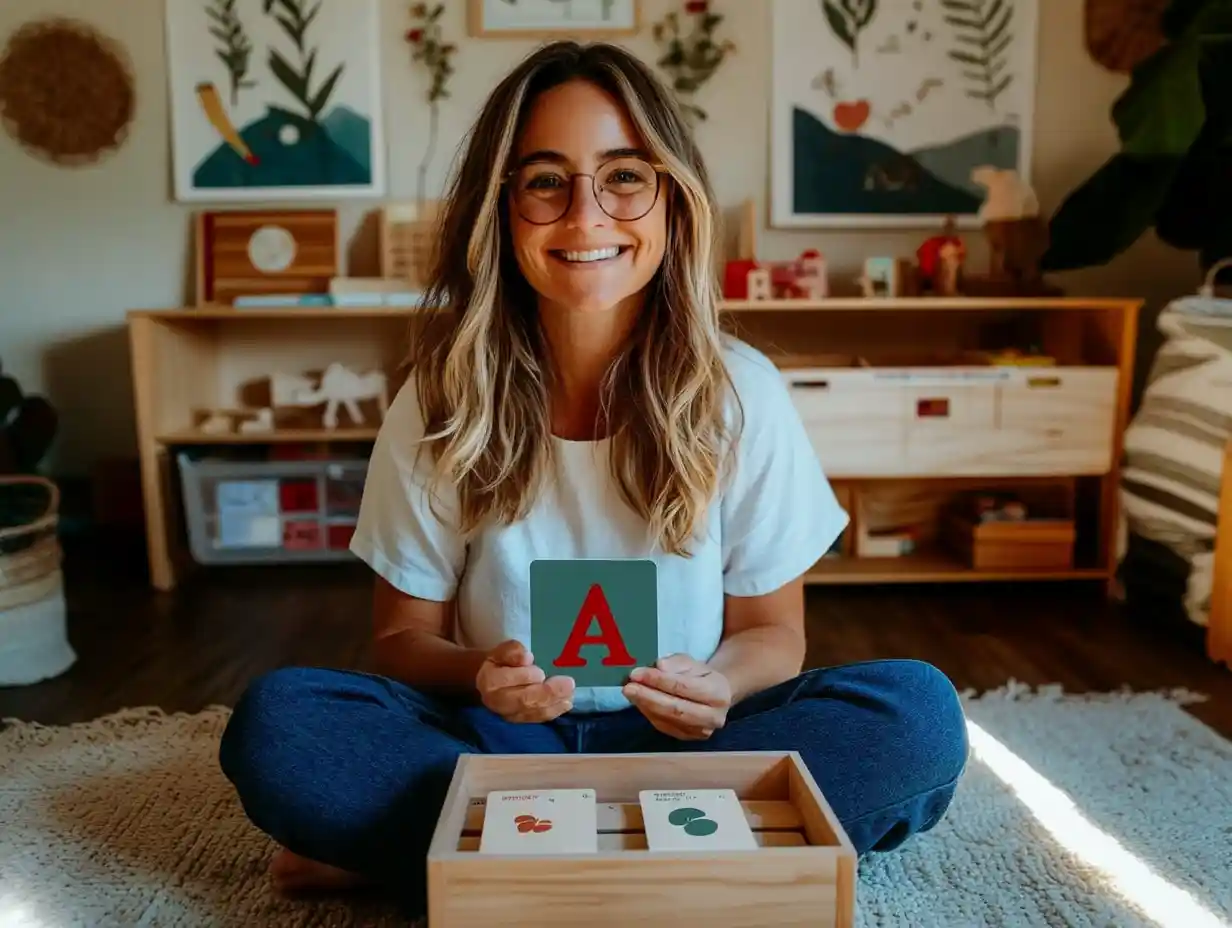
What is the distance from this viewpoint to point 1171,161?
6.91 ft

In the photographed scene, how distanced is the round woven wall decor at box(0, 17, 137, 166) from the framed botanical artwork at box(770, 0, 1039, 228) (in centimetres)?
162

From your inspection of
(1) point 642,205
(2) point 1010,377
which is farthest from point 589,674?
(2) point 1010,377

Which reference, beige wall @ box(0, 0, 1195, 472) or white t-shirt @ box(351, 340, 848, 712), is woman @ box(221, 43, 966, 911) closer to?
white t-shirt @ box(351, 340, 848, 712)

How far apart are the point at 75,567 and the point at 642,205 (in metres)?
2.04

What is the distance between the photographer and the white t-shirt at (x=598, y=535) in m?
1.05

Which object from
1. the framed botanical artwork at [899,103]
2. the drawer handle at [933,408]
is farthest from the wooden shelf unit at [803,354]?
the framed botanical artwork at [899,103]

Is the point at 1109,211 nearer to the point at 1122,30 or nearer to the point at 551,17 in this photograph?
the point at 1122,30

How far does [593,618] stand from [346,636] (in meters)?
1.22

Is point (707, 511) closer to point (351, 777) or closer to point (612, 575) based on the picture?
point (612, 575)

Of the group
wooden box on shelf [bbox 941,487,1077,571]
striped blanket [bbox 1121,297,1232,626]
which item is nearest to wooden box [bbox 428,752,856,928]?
striped blanket [bbox 1121,297,1232,626]

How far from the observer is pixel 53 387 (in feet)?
8.72

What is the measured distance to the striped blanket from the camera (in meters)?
1.83

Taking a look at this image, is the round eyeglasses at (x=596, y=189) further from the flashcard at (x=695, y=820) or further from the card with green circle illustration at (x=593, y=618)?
the flashcard at (x=695, y=820)

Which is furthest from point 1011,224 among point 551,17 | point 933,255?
point 551,17
